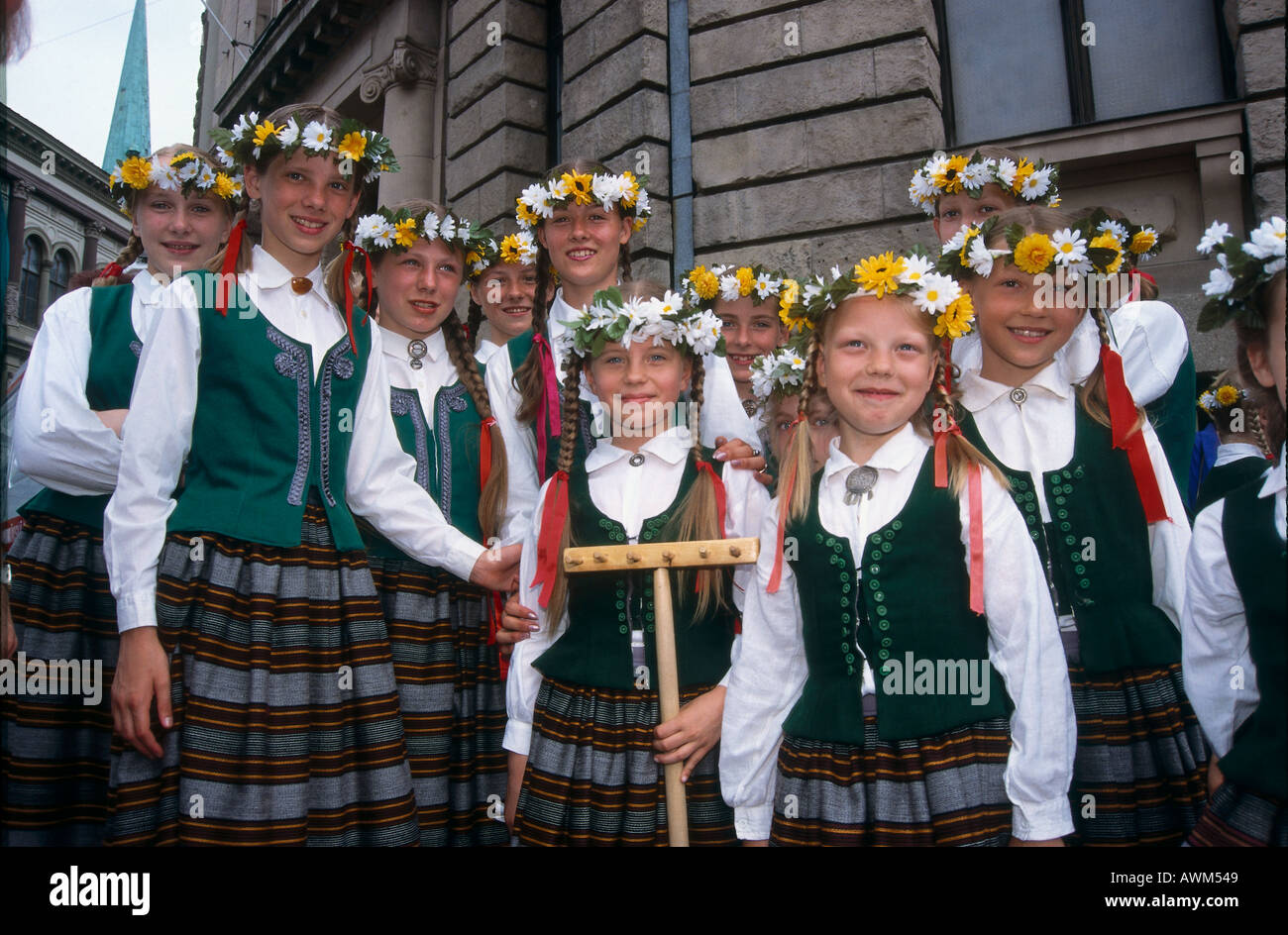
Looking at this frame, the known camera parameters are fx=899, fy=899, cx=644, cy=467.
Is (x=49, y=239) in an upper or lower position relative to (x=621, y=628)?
upper

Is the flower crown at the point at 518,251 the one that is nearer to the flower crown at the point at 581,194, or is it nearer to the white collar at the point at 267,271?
→ the flower crown at the point at 581,194

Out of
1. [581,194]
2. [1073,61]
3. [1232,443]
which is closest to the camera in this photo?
[581,194]

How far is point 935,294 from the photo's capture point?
104 inches

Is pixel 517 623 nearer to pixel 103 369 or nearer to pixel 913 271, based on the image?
pixel 913 271

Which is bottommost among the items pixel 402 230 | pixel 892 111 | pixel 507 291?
pixel 402 230

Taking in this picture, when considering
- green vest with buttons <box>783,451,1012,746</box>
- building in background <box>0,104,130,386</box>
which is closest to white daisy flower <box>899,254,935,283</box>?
green vest with buttons <box>783,451,1012,746</box>

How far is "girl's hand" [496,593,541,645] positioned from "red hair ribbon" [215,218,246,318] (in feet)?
4.31

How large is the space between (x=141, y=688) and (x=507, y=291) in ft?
9.61

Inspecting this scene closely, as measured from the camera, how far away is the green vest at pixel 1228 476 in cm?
340

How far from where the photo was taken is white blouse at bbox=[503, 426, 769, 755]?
9.57ft

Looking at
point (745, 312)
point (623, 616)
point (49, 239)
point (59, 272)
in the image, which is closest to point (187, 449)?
point (623, 616)
